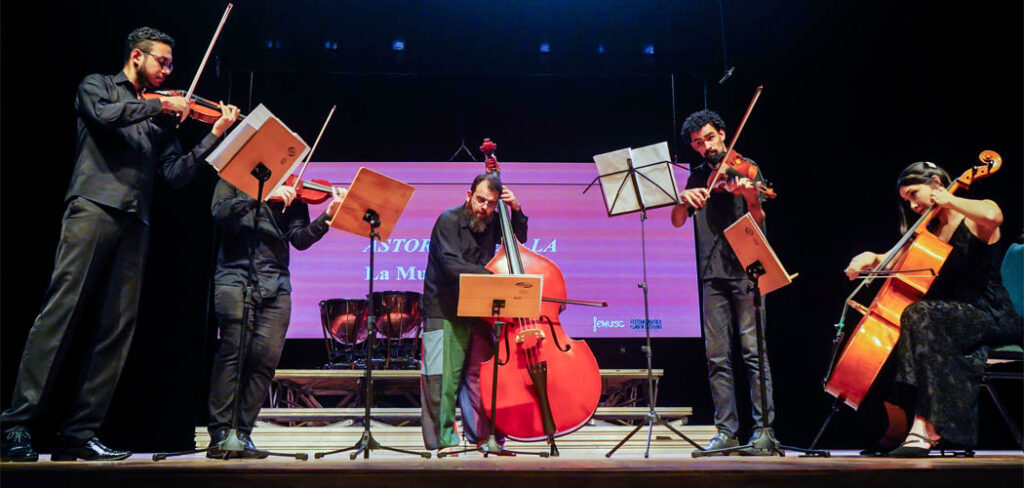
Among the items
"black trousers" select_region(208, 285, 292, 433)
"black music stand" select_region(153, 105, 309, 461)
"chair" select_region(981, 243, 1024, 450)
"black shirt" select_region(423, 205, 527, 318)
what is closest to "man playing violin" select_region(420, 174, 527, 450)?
"black shirt" select_region(423, 205, 527, 318)

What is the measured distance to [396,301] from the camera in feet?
17.2

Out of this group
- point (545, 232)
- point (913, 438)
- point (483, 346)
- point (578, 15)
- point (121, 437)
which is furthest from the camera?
point (545, 232)

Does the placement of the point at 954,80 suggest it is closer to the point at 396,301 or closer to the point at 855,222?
the point at 855,222

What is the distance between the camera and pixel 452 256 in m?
3.89

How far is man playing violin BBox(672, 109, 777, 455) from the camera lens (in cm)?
366

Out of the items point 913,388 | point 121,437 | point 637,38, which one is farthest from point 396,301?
point 913,388

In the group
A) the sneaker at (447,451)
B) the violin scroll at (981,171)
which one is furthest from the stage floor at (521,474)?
the violin scroll at (981,171)

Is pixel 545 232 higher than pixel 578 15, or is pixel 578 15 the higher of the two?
pixel 578 15

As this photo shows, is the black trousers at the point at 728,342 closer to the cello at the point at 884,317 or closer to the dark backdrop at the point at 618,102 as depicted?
the cello at the point at 884,317

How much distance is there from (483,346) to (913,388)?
2076 millimetres

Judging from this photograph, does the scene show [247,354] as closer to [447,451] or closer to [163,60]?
[447,451]

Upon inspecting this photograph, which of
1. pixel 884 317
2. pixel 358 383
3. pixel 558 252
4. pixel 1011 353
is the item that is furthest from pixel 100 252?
pixel 1011 353

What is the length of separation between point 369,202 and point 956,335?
9.07ft

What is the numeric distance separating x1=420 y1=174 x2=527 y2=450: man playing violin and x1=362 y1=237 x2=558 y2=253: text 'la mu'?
209 cm
